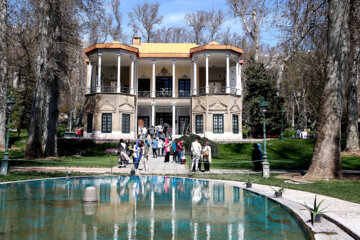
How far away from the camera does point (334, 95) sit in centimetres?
1194

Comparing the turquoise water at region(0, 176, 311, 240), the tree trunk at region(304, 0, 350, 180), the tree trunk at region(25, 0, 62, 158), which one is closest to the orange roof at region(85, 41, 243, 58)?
the tree trunk at region(25, 0, 62, 158)

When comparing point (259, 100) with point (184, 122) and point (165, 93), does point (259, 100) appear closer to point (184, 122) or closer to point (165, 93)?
point (184, 122)

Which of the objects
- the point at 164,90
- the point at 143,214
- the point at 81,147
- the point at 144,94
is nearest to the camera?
the point at 143,214

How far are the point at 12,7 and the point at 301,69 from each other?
89.0 feet

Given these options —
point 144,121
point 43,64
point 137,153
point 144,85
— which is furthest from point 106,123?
point 137,153

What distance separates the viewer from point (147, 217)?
20.7 feet

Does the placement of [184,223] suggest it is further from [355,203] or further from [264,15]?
[264,15]

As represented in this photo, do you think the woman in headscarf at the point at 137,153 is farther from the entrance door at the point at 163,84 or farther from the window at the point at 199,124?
the entrance door at the point at 163,84

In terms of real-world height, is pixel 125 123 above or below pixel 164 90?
below

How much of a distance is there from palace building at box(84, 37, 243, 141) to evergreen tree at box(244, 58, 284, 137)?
2.15 meters

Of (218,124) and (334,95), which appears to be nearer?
(334,95)

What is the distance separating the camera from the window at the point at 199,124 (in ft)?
100

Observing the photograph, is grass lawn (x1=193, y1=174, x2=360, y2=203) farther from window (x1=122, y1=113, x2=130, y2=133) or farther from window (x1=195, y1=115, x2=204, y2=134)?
window (x1=122, y1=113, x2=130, y2=133)

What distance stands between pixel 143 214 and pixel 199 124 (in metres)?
24.4
